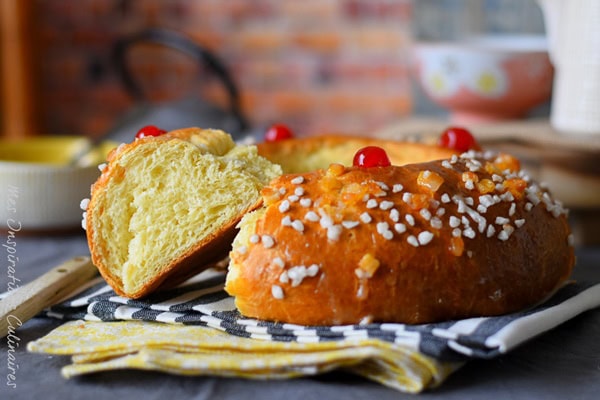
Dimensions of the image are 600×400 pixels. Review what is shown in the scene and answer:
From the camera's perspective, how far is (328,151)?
1.29 meters

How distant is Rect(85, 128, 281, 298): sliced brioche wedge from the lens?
40.0 inches

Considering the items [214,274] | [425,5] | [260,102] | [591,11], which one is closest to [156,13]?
[260,102]

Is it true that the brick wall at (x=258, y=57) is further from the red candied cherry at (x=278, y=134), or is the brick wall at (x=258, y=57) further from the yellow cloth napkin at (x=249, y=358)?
the yellow cloth napkin at (x=249, y=358)

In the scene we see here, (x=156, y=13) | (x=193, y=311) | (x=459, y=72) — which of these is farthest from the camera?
(x=156, y=13)

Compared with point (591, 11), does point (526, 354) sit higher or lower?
lower

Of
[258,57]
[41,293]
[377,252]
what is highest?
[258,57]

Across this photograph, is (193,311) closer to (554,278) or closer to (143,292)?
(143,292)

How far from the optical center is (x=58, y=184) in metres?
1.58

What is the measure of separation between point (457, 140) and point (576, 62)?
55 centimetres

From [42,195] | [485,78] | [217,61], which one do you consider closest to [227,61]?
[217,61]

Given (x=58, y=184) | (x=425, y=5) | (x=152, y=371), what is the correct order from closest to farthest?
(x=152, y=371)
(x=58, y=184)
(x=425, y=5)

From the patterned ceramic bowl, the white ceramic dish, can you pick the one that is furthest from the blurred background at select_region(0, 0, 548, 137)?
the white ceramic dish

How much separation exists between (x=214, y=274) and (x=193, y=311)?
0.62ft

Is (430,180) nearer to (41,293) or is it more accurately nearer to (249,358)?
(249,358)
